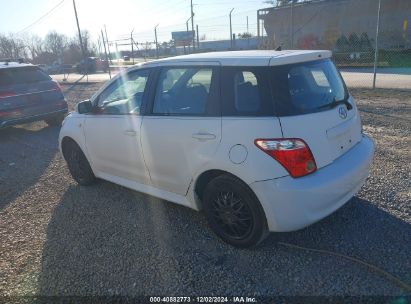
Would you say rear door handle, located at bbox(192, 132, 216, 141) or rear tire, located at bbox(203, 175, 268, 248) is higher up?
rear door handle, located at bbox(192, 132, 216, 141)

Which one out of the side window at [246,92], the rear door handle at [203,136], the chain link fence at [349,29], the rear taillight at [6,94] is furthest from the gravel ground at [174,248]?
the chain link fence at [349,29]

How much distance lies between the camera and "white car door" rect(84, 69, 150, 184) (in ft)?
12.3

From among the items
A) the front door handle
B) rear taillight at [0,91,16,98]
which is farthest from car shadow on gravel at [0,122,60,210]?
the front door handle

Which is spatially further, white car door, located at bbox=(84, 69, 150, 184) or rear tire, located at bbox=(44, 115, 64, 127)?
rear tire, located at bbox=(44, 115, 64, 127)

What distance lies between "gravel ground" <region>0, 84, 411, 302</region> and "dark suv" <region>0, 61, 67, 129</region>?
147 inches

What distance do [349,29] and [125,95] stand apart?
26757mm

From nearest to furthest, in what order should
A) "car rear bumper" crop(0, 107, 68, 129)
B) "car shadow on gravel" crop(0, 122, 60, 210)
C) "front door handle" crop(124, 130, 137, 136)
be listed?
"front door handle" crop(124, 130, 137, 136) → "car shadow on gravel" crop(0, 122, 60, 210) → "car rear bumper" crop(0, 107, 68, 129)

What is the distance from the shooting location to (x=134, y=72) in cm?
388

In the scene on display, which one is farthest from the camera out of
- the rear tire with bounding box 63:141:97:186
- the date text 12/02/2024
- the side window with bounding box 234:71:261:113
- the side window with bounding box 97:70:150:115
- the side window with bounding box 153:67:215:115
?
the rear tire with bounding box 63:141:97:186

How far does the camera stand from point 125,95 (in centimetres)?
406

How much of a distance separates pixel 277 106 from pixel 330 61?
108cm

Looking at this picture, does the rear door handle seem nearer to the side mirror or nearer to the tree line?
the side mirror

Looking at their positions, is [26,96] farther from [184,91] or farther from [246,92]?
[246,92]

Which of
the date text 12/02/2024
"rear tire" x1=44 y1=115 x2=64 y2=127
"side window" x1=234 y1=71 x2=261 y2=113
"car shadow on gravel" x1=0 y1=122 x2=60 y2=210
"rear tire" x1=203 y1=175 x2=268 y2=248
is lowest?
"car shadow on gravel" x1=0 y1=122 x2=60 y2=210
